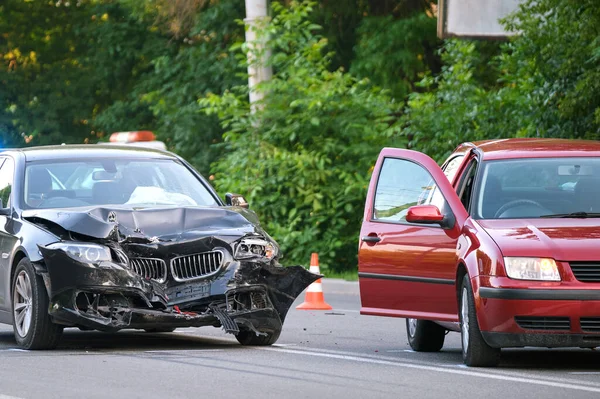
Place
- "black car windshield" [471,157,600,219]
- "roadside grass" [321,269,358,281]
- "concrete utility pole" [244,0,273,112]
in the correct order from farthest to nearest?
"concrete utility pole" [244,0,273,112], "roadside grass" [321,269,358,281], "black car windshield" [471,157,600,219]

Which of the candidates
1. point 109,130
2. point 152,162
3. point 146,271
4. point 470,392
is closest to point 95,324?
point 146,271

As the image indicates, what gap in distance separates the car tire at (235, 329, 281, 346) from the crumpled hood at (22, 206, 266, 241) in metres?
0.80

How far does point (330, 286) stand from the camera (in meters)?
21.2

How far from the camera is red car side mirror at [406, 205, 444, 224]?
34.6 feet

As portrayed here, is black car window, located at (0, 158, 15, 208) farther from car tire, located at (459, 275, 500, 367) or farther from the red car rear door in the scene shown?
car tire, located at (459, 275, 500, 367)

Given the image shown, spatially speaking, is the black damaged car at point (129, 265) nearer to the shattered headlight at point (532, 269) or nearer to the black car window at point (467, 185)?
the black car window at point (467, 185)

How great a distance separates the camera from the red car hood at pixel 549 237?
9.59 metres

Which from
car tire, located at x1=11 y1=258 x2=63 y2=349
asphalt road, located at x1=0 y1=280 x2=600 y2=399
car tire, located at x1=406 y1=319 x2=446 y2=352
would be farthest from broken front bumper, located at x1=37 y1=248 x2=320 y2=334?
car tire, located at x1=406 y1=319 x2=446 y2=352

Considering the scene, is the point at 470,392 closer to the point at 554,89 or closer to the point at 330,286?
the point at 554,89

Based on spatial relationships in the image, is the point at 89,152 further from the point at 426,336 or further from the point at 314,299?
the point at 314,299

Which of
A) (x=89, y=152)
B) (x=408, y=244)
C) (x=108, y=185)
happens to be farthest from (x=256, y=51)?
(x=408, y=244)

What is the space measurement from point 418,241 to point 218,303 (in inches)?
60.2

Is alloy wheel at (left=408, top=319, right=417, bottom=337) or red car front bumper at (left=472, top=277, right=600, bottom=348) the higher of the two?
red car front bumper at (left=472, top=277, right=600, bottom=348)

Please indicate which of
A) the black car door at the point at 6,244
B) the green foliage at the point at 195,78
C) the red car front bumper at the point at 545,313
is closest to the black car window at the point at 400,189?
the red car front bumper at the point at 545,313
